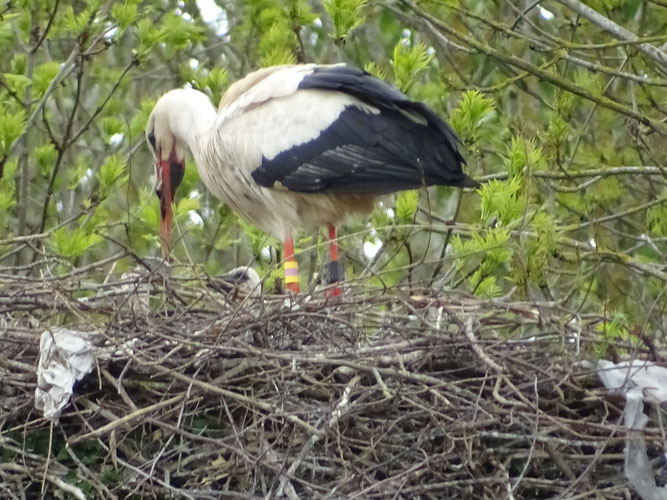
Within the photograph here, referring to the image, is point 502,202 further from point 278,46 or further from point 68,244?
point 278,46

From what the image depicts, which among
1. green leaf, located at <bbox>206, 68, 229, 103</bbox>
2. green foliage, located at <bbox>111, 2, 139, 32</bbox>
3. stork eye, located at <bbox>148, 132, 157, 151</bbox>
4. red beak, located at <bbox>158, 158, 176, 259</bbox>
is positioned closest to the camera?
green foliage, located at <bbox>111, 2, 139, 32</bbox>

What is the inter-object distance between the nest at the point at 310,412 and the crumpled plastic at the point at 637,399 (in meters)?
0.05

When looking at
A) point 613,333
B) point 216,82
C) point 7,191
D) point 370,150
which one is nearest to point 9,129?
point 7,191

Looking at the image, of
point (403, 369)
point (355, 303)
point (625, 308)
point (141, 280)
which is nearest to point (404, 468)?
point (403, 369)

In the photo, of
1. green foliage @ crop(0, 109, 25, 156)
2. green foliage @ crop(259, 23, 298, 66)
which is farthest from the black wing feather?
green foliage @ crop(0, 109, 25, 156)

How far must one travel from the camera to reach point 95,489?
4137 mm

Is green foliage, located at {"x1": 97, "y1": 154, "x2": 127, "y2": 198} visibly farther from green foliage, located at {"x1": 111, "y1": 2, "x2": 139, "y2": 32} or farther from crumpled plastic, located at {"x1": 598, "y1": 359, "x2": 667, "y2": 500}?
crumpled plastic, located at {"x1": 598, "y1": 359, "x2": 667, "y2": 500}

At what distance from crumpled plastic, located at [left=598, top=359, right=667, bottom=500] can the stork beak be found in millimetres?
2582

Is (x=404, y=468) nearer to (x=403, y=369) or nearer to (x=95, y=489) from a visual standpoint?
(x=403, y=369)

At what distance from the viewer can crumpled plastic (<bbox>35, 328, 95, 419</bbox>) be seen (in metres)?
4.09

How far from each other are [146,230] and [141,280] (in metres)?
2.42

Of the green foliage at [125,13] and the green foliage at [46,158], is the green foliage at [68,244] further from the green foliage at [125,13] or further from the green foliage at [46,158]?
the green foliage at [125,13]

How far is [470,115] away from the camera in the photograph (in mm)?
5305

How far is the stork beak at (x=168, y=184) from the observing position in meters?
6.25
